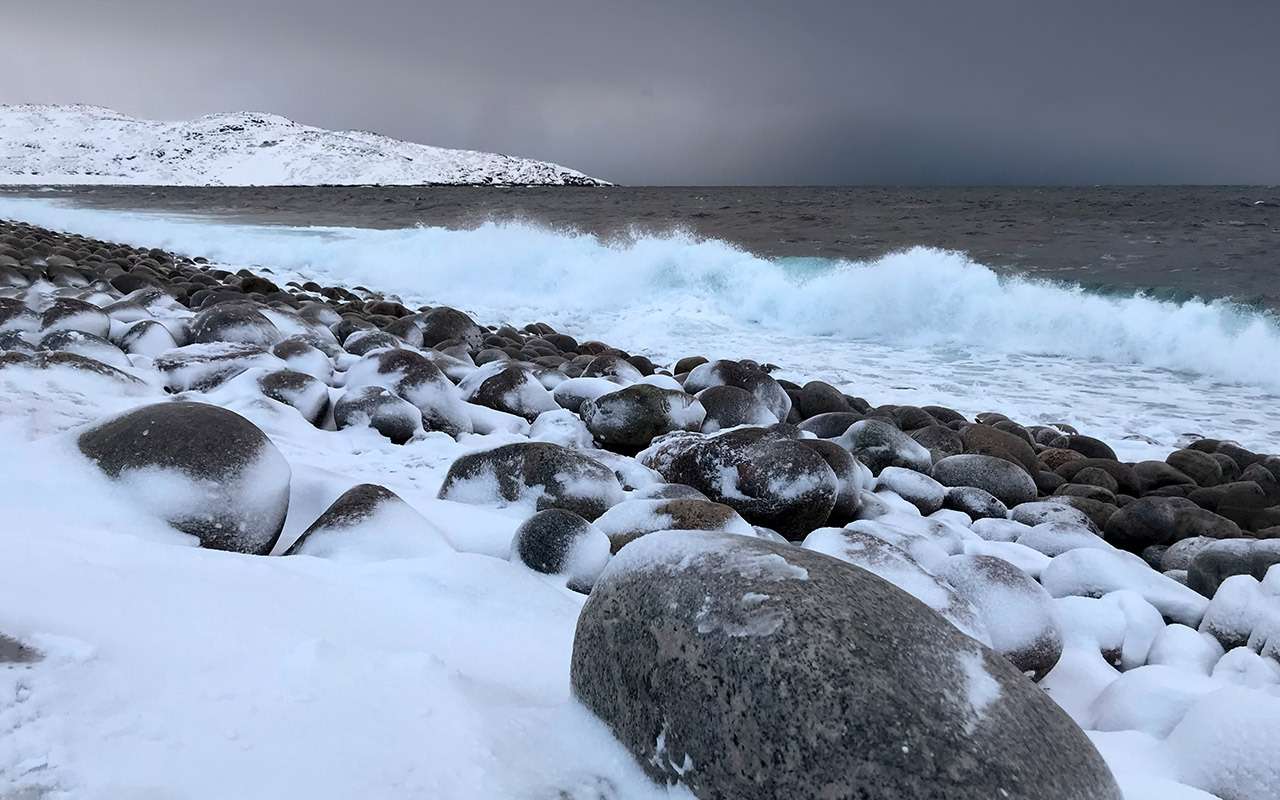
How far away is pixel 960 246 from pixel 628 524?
18.4 meters

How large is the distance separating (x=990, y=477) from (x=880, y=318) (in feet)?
24.5

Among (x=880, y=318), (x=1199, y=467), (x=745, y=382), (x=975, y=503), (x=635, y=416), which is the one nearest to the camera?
(x=975, y=503)

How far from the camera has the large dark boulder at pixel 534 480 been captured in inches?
118

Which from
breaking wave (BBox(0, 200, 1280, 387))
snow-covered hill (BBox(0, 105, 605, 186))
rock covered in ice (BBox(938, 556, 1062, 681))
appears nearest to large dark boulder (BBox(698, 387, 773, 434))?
rock covered in ice (BBox(938, 556, 1062, 681))

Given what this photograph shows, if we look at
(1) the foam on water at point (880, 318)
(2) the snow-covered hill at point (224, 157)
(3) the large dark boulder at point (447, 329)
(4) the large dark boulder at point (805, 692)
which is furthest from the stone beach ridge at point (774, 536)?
(2) the snow-covered hill at point (224, 157)

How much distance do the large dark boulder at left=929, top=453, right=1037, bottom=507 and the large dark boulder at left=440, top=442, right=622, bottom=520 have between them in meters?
2.15

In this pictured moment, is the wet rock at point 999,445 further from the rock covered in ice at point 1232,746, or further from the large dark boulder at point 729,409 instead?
the rock covered in ice at point 1232,746

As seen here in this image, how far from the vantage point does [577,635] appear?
63.2 inches

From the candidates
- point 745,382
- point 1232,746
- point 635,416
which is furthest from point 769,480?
point 745,382

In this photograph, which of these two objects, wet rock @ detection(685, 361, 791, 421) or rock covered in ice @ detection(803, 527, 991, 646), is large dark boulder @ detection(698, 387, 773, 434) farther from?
rock covered in ice @ detection(803, 527, 991, 646)

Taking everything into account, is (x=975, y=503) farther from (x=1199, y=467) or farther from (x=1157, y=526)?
(x=1199, y=467)

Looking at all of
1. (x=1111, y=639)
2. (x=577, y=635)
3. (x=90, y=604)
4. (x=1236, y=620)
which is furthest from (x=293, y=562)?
(x=1236, y=620)

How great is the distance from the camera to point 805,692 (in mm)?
1287

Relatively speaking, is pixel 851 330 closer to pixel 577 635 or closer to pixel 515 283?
pixel 515 283
